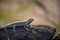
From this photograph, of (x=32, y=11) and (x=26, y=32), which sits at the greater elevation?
(x=32, y=11)

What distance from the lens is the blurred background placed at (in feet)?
3.73

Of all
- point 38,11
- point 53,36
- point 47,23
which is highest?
point 38,11

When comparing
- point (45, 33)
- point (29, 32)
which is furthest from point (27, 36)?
point (45, 33)

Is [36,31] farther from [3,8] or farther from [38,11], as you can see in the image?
[3,8]

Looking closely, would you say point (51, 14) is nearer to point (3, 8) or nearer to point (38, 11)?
point (38, 11)

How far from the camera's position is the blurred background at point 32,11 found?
1138 millimetres

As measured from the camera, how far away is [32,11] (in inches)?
45.9

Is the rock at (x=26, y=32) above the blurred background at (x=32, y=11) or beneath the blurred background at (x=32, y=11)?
beneath

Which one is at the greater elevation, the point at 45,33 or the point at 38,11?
the point at 38,11

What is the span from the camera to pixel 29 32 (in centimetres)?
116

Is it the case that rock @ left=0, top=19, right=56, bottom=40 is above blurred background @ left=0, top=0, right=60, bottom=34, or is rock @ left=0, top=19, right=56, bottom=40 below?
below

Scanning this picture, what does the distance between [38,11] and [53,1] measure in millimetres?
163

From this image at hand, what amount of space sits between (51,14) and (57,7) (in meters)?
0.08

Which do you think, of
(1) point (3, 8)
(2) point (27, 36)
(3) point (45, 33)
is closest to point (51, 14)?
(3) point (45, 33)
